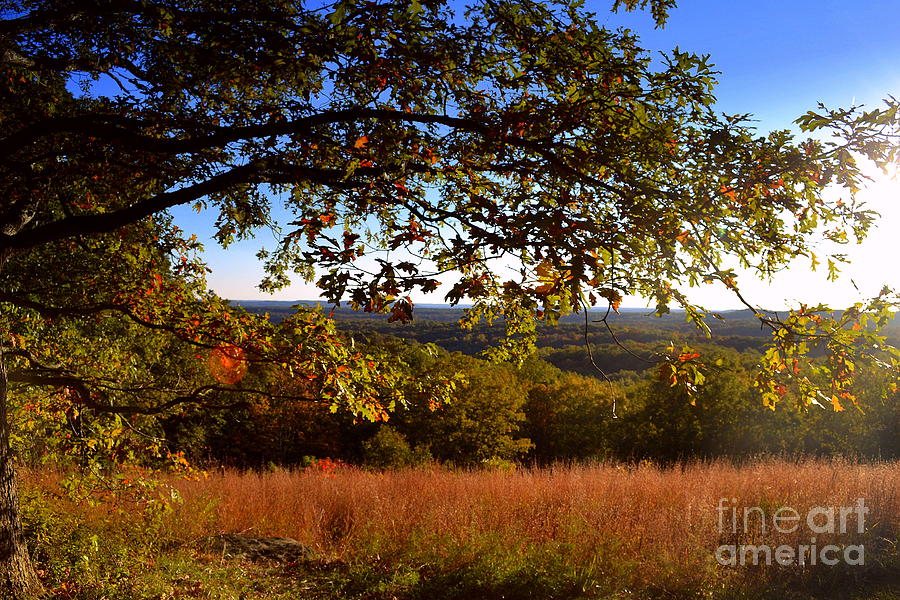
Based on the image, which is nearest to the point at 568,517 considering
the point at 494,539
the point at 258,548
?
the point at 494,539

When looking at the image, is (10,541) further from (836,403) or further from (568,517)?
(836,403)

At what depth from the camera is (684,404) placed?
23234 millimetres

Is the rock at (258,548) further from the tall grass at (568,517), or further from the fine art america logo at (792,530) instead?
the fine art america logo at (792,530)

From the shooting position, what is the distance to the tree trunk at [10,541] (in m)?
4.47

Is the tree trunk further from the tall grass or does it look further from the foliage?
the tall grass

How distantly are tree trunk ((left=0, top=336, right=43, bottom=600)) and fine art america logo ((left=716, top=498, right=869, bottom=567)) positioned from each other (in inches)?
294

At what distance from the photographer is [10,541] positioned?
4.55 metres

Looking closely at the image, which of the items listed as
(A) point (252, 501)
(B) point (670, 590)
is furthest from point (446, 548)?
(A) point (252, 501)

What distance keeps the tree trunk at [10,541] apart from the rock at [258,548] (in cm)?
286

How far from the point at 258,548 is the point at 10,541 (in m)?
3.44

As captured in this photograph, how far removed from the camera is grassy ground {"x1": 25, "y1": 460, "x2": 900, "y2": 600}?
6.03m

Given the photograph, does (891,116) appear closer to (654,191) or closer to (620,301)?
(654,191)

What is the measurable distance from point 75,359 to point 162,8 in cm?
611

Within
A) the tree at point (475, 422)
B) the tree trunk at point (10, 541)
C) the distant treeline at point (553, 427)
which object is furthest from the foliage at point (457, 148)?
the tree at point (475, 422)
